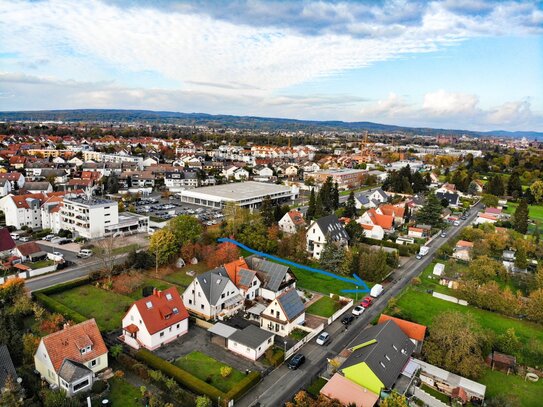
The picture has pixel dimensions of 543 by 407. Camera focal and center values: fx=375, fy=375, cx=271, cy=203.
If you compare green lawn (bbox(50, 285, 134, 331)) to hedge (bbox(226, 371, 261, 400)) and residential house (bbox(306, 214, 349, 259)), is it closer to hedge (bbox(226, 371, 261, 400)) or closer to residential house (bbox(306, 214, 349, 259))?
hedge (bbox(226, 371, 261, 400))

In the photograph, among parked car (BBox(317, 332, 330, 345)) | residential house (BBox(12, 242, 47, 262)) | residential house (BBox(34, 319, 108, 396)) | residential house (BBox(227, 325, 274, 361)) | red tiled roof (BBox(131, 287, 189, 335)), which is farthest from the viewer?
residential house (BBox(12, 242, 47, 262))

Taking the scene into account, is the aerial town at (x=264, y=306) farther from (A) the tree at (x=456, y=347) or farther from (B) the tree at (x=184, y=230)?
(B) the tree at (x=184, y=230)

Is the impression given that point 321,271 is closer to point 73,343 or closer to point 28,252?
point 73,343

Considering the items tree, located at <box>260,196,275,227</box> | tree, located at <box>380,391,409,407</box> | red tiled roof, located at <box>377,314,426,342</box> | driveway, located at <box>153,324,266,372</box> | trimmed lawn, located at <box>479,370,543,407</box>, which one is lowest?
trimmed lawn, located at <box>479,370,543,407</box>

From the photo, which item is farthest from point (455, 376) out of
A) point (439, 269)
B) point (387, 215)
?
point (387, 215)

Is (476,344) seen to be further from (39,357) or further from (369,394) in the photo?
(39,357)

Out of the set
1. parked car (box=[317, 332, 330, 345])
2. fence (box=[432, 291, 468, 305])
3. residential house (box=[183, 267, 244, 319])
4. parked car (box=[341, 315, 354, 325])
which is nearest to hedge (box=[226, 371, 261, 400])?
parked car (box=[317, 332, 330, 345])

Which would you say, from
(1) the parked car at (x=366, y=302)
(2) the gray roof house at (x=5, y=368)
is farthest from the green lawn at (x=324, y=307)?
(2) the gray roof house at (x=5, y=368)
